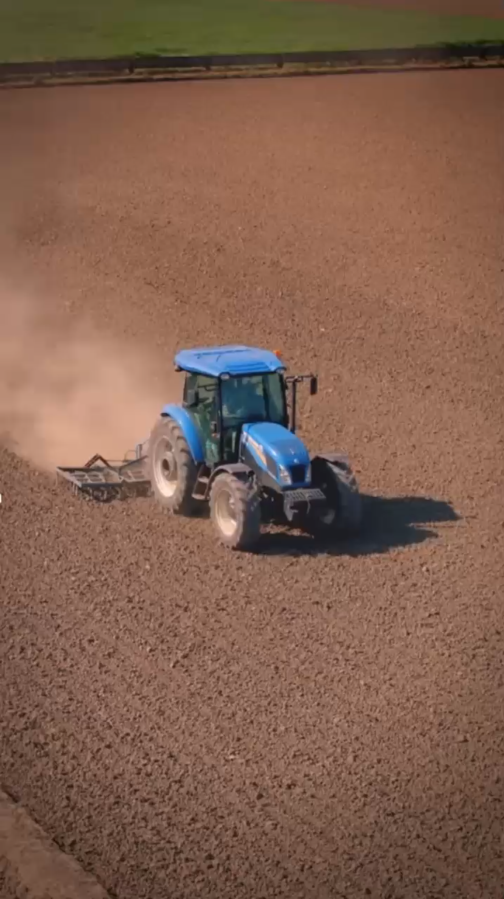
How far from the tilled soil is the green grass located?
431 inches

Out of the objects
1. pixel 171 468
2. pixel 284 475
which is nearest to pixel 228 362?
pixel 171 468

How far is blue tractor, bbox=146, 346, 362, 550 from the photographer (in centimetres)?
1426

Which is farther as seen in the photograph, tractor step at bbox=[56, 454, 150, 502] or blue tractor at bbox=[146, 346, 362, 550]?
tractor step at bbox=[56, 454, 150, 502]

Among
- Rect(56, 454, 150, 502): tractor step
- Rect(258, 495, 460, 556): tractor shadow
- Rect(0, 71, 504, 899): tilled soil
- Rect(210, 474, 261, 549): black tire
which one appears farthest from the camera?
Rect(56, 454, 150, 502): tractor step

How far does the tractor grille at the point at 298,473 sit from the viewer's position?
14219 mm

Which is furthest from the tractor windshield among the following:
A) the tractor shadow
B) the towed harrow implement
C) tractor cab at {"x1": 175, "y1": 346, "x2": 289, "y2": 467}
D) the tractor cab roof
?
the towed harrow implement

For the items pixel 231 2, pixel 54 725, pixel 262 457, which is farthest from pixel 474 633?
pixel 231 2

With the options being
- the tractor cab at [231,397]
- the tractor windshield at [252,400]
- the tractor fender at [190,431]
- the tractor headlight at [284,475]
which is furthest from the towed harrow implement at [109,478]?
the tractor headlight at [284,475]

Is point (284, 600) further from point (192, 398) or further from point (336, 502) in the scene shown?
point (192, 398)

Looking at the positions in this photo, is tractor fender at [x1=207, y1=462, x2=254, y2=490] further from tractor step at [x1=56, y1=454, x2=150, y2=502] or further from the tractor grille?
tractor step at [x1=56, y1=454, x2=150, y2=502]

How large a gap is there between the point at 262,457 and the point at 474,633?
285 centimetres

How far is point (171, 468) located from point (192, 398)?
82 centimetres

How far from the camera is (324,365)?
21.4 meters

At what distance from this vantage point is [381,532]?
599 inches
